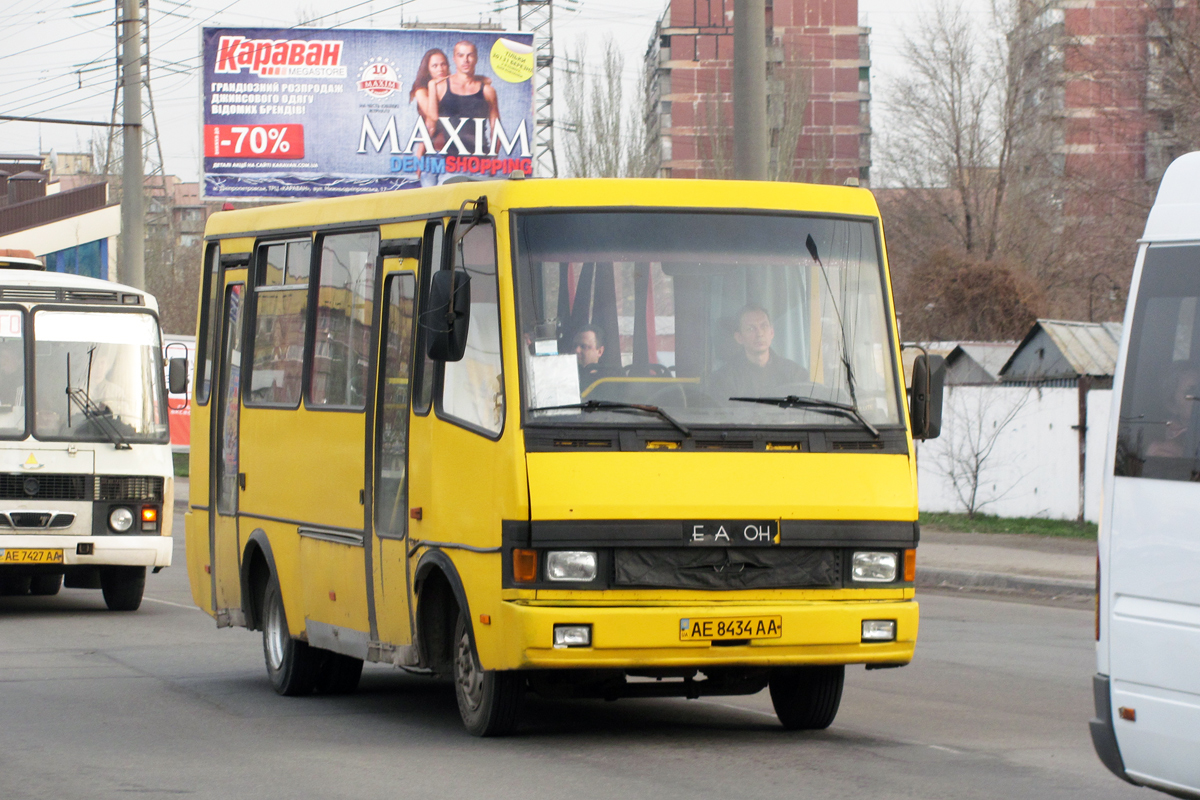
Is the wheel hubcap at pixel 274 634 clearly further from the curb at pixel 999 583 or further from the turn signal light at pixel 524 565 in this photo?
the curb at pixel 999 583

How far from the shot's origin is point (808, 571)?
27.9ft

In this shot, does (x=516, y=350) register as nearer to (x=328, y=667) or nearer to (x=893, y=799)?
(x=893, y=799)

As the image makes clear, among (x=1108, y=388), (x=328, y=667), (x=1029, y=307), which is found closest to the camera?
(x=328, y=667)

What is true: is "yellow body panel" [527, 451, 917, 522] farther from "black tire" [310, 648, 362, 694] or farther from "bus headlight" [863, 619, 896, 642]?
"black tire" [310, 648, 362, 694]

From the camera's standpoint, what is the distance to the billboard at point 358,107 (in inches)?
1449

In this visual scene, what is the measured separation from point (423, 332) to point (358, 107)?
93.2 ft

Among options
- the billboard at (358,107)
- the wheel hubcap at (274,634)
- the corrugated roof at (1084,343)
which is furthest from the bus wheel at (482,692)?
the billboard at (358,107)

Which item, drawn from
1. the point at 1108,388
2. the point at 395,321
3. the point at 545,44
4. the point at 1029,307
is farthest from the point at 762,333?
the point at 545,44

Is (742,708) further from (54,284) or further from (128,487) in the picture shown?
(54,284)

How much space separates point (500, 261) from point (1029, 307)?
3254 centimetres

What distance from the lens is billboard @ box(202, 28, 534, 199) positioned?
3681cm

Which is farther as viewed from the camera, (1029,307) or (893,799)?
(1029,307)

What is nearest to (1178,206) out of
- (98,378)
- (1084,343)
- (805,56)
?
(98,378)

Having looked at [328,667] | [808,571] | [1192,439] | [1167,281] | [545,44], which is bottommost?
[328,667]
